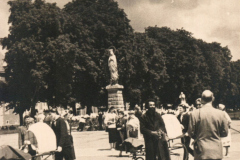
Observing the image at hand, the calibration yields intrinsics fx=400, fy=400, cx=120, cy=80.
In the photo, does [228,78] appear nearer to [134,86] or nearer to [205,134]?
[134,86]

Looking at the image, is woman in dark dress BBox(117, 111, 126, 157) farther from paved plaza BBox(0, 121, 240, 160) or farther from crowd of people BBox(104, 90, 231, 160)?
paved plaza BBox(0, 121, 240, 160)

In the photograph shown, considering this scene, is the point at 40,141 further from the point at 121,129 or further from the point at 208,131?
the point at 121,129

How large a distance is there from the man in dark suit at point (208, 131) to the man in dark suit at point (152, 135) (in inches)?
117

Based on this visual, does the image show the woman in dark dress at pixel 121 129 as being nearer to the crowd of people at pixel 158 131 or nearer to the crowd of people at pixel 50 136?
the crowd of people at pixel 158 131

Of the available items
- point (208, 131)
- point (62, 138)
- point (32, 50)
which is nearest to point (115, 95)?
point (32, 50)

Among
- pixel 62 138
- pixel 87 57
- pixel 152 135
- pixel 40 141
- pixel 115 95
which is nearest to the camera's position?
pixel 40 141

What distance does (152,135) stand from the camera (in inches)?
374

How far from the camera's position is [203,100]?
6.68 m

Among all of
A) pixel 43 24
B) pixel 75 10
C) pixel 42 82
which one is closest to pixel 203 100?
pixel 42 82

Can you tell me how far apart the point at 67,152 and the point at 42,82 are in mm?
25979

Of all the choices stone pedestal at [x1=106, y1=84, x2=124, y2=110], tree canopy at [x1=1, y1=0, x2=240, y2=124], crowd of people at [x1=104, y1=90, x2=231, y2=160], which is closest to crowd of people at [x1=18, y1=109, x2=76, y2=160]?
crowd of people at [x1=104, y1=90, x2=231, y2=160]

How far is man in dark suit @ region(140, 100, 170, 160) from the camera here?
954cm

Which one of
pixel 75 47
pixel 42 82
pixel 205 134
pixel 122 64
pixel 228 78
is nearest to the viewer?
pixel 205 134

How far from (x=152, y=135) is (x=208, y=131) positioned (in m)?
3.18
